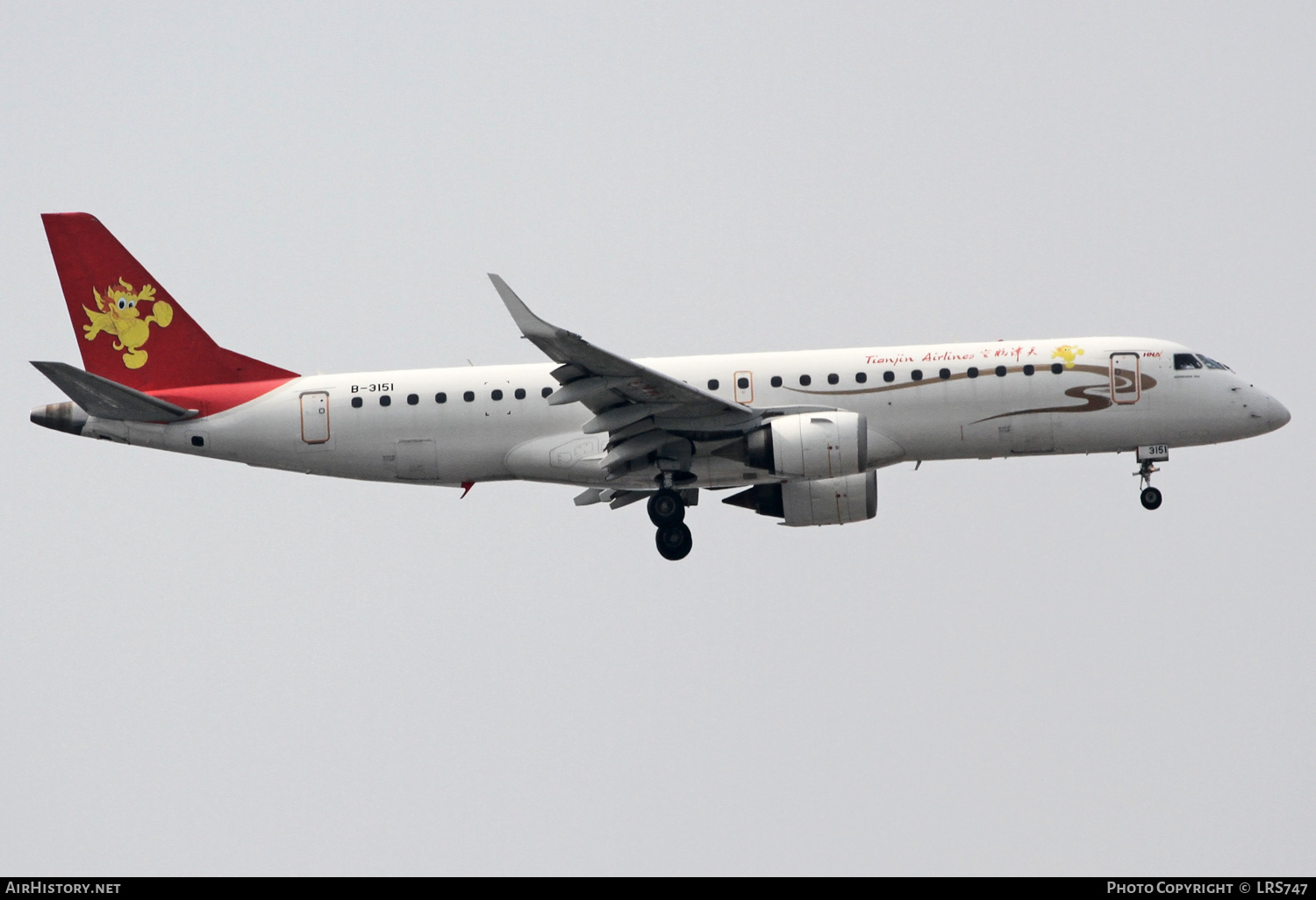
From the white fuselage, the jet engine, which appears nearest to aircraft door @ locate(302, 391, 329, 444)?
the white fuselage

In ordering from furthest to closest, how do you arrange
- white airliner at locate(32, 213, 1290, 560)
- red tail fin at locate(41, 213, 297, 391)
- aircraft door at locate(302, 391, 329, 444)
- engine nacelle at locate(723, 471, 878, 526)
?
1. red tail fin at locate(41, 213, 297, 391)
2. engine nacelle at locate(723, 471, 878, 526)
3. aircraft door at locate(302, 391, 329, 444)
4. white airliner at locate(32, 213, 1290, 560)

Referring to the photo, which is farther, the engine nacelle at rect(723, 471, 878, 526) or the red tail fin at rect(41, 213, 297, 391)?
the red tail fin at rect(41, 213, 297, 391)

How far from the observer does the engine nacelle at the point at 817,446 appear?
1251 inches

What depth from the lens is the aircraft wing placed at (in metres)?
30.4

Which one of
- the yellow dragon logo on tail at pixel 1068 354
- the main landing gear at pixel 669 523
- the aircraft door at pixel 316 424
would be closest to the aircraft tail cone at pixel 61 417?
the aircraft door at pixel 316 424

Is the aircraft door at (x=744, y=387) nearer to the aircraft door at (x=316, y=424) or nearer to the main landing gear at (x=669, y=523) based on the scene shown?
the main landing gear at (x=669, y=523)

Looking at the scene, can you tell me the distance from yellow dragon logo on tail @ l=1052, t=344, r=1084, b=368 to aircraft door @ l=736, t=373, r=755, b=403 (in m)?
6.78

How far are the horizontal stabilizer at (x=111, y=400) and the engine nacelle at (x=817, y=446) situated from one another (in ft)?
44.5

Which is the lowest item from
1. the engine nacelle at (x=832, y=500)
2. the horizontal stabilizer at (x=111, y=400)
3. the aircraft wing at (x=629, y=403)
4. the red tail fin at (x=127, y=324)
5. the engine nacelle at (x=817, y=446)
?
the engine nacelle at (x=832, y=500)

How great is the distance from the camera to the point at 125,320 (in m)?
36.2

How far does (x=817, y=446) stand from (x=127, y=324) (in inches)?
668

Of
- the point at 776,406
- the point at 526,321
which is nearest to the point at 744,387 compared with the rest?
the point at 776,406

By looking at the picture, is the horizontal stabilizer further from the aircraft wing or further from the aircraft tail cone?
the aircraft wing

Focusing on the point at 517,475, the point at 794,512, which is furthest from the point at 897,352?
the point at 517,475
